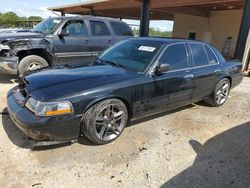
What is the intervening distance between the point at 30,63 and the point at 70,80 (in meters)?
3.49

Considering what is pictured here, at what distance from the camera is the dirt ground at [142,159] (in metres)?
2.72

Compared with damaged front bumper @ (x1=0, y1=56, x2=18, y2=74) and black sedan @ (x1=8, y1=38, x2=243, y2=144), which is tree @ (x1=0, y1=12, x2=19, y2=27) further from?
black sedan @ (x1=8, y1=38, x2=243, y2=144)

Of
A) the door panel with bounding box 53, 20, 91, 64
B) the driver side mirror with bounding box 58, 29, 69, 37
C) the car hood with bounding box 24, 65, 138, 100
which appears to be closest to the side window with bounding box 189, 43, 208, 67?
the car hood with bounding box 24, 65, 138, 100

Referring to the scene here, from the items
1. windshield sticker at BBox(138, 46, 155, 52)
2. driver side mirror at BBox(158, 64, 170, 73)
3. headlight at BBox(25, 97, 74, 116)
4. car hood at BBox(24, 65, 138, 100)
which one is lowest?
headlight at BBox(25, 97, 74, 116)

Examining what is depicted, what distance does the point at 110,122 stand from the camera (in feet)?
11.2

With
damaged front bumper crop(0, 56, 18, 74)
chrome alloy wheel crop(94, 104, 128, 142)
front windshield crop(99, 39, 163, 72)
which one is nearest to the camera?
chrome alloy wheel crop(94, 104, 128, 142)

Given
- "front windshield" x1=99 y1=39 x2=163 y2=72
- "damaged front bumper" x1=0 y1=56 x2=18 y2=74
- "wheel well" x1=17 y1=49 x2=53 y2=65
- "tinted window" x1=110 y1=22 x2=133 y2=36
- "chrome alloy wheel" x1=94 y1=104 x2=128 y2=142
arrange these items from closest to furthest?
"chrome alloy wheel" x1=94 y1=104 x2=128 y2=142 → "front windshield" x1=99 y1=39 x2=163 y2=72 → "damaged front bumper" x1=0 y1=56 x2=18 y2=74 → "wheel well" x1=17 y1=49 x2=53 y2=65 → "tinted window" x1=110 y1=22 x2=133 y2=36

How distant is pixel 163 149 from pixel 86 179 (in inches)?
48.7

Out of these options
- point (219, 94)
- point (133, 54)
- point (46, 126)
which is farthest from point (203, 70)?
point (46, 126)

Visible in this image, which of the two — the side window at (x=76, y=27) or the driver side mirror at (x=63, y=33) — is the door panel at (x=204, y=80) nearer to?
the driver side mirror at (x=63, y=33)

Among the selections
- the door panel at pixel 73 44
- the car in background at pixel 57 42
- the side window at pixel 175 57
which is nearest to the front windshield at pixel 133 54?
the side window at pixel 175 57

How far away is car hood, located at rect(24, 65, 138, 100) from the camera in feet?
9.91

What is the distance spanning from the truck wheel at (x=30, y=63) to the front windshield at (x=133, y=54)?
2.58 meters

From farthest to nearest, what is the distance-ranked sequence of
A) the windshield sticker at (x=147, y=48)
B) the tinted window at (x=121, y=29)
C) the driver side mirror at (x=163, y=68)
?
the tinted window at (x=121, y=29), the windshield sticker at (x=147, y=48), the driver side mirror at (x=163, y=68)
